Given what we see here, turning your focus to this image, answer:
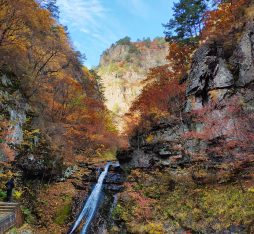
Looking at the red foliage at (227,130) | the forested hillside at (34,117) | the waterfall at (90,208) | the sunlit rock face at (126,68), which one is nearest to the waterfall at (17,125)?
the forested hillside at (34,117)

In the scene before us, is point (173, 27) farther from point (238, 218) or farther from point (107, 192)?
point (238, 218)

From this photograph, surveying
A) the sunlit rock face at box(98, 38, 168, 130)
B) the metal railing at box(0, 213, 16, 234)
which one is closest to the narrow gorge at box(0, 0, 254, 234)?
the metal railing at box(0, 213, 16, 234)

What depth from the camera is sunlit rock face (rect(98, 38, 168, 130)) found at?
A: 90.3 meters

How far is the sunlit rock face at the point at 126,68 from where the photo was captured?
9031cm

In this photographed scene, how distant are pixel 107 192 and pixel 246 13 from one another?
1605 cm

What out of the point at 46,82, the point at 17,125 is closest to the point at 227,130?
the point at 17,125

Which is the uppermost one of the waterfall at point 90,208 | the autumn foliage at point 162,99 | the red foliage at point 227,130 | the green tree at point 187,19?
the green tree at point 187,19

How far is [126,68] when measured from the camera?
317 feet

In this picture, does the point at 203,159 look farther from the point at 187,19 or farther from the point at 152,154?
the point at 187,19

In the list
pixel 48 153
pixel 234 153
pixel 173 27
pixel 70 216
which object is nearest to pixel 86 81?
pixel 173 27

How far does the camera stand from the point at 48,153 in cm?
1959

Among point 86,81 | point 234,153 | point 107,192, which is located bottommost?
point 107,192

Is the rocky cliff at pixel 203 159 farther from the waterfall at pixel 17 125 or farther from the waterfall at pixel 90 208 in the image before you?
the waterfall at pixel 17 125

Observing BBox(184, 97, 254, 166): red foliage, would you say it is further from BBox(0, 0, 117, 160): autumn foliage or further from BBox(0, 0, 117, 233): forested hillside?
BBox(0, 0, 117, 160): autumn foliage
